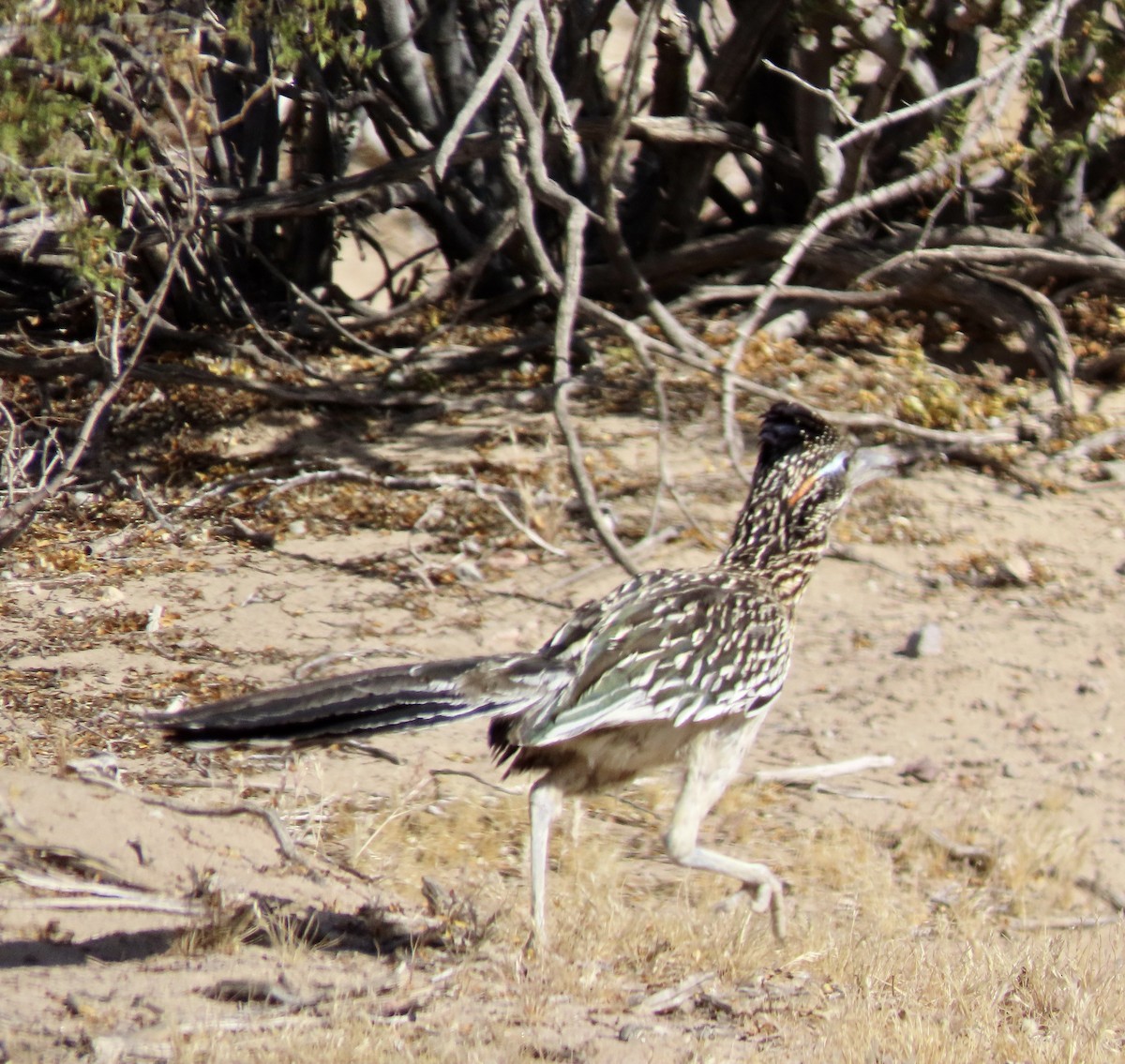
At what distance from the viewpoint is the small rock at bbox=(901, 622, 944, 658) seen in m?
7.87

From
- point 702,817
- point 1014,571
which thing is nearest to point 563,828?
point 702,817

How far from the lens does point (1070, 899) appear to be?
20.7 feet

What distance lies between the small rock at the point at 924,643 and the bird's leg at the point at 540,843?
10.6 feet

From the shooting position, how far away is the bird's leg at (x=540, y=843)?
4.71 m

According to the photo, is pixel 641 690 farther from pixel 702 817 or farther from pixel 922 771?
pixel 922 771

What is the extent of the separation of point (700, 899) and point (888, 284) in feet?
17.0

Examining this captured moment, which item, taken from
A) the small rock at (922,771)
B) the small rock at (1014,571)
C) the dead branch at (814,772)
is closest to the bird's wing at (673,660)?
the dead branch at (814,772)

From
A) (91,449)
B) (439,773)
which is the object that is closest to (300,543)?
(91,449)

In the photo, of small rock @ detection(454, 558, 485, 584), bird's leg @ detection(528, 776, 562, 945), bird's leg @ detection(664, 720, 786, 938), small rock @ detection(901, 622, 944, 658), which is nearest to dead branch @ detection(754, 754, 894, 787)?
small rock @ detection(901, 622, 944, 658)

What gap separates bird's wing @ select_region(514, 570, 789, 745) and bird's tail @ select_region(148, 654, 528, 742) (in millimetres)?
208

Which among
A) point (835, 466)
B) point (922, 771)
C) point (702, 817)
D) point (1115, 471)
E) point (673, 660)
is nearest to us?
point (673, 660)

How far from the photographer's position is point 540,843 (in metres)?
4.89

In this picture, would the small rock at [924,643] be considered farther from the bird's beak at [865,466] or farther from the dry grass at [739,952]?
the bird's beak at [865,466]

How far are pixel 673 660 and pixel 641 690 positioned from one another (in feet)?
0.61
